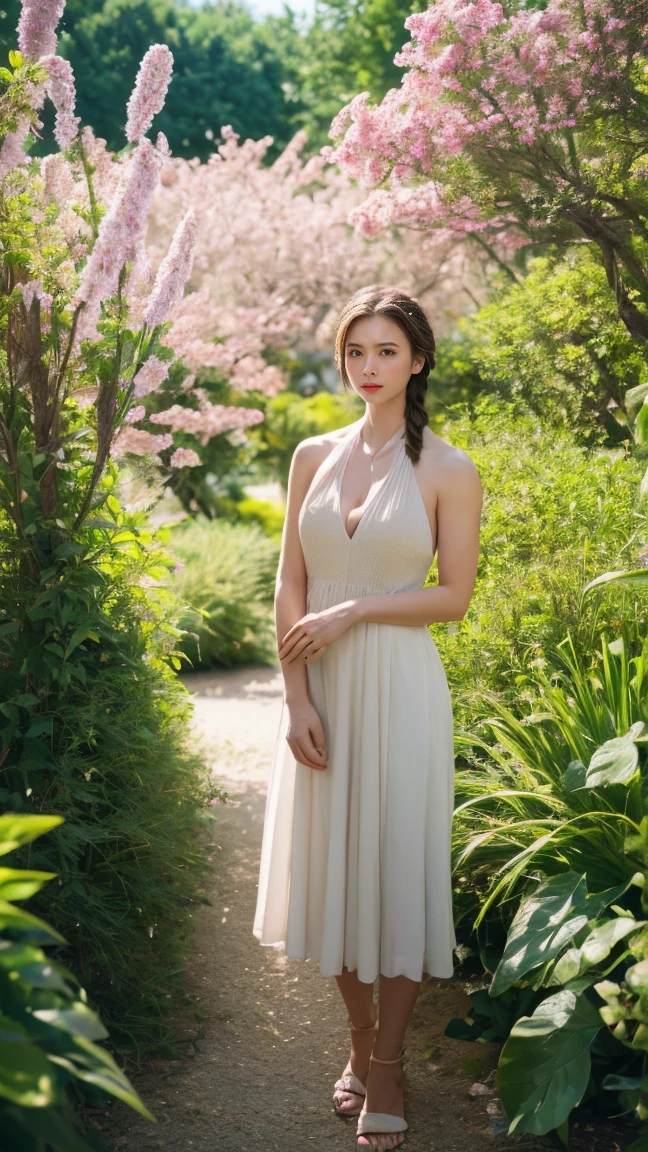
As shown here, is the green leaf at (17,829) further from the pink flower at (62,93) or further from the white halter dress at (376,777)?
the pink flower at (62,93)

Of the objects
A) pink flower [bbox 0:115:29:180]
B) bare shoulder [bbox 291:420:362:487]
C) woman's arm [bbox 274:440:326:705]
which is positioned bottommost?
woman's arm [bbox 274:440:326:705]

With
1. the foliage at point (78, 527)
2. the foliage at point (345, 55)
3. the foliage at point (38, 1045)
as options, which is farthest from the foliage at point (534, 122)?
the foliage at point (345, 55)

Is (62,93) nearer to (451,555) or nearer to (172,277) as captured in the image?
(172,277)

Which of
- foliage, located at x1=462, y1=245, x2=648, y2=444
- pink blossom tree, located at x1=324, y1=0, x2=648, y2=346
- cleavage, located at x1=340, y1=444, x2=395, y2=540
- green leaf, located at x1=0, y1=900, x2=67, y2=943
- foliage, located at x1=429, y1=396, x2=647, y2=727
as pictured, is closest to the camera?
green leaf, located at x1=0, y1=900, x2=67, y2=943

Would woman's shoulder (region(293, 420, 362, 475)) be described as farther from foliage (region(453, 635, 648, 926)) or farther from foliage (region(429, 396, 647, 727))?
foliage (region(429, 396, 647, 727))

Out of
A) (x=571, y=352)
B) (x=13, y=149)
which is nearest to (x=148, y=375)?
(x=13, y=149)

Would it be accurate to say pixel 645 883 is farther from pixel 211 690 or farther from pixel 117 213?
pixel 211 690

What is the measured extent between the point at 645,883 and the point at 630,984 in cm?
24

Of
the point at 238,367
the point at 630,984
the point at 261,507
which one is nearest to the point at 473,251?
the point at 238,367

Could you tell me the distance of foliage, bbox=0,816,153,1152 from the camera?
47.7 inches

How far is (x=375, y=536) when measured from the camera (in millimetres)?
2453

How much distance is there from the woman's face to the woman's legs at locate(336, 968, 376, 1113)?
147 cm

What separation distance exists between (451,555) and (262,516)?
8.86m

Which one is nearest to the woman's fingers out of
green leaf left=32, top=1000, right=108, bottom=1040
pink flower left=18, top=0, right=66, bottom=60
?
green leaf left=32, top=1000, right=108, bottom=1040
